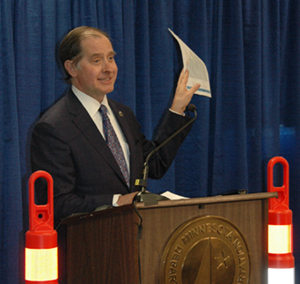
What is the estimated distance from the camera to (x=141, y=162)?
2.02m

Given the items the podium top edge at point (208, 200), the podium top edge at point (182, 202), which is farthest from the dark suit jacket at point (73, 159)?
the podium top edge at point (208, 200)

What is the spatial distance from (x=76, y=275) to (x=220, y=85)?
4.97 feet

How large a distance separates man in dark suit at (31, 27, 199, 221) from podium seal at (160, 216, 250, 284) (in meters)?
0.30

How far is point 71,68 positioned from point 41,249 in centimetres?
84

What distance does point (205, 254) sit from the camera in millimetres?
1384

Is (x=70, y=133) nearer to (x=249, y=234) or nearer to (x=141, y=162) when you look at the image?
(x=141, y=162)

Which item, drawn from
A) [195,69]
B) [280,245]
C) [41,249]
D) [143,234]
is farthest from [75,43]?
[280,245]

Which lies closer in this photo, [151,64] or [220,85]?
[151,64]

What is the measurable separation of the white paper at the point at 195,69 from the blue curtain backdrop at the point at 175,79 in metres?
0.13

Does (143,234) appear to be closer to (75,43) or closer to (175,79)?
(75,43)

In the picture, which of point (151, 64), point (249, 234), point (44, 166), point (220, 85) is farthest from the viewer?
point (220, 85)

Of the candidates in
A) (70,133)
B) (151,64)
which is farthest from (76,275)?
(151,64)

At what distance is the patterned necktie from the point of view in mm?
1928

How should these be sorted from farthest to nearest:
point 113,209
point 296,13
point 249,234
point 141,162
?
point 296,13, point 141,162, point 249,234, point 113,209
